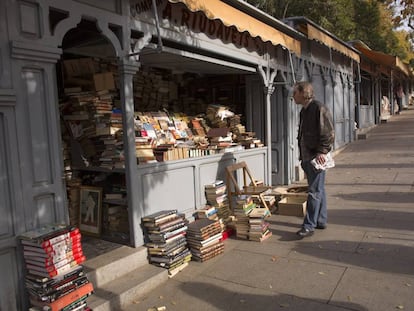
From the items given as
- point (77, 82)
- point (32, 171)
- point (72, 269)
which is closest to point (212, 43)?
point (77, 82)

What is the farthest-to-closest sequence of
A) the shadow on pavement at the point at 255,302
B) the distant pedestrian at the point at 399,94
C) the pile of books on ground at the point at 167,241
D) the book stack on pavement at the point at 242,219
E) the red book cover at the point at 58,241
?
the distant pedestrian at the point at 399,94 → the book stack on pavement at the point at 242,219 → the pile of books on ground at the point at 167,241 → the shadow on pavement at the point at 255,302 → the red book cover at the point at 58,241

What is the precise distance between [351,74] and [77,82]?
12.6m

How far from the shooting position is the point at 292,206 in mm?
6125

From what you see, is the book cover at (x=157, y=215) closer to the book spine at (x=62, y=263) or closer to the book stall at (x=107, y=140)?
the book stall at (x=107, y=140)

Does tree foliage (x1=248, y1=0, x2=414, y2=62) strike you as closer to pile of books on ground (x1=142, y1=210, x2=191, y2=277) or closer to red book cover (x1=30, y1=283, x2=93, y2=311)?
pile of books on ground (x1=142, y1=210, x2=191, y2=277)

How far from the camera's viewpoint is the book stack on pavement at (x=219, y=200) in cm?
547

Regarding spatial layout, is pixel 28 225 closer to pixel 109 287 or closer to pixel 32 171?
pixel 32 171

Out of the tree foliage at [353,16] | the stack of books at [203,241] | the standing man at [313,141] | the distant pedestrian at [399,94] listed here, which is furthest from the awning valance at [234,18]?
the distant pedestrian at [399,94]

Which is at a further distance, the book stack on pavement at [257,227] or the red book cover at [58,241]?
the book stack on pavement at [257,227]

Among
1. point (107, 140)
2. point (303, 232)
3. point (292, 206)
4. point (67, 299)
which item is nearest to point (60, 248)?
point (67, 299)

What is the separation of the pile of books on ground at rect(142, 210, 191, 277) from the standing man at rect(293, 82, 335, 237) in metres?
1.68

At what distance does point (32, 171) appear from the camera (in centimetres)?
309

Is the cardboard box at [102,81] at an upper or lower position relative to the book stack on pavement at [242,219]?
upper

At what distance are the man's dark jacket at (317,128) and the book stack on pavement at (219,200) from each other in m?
1.47
